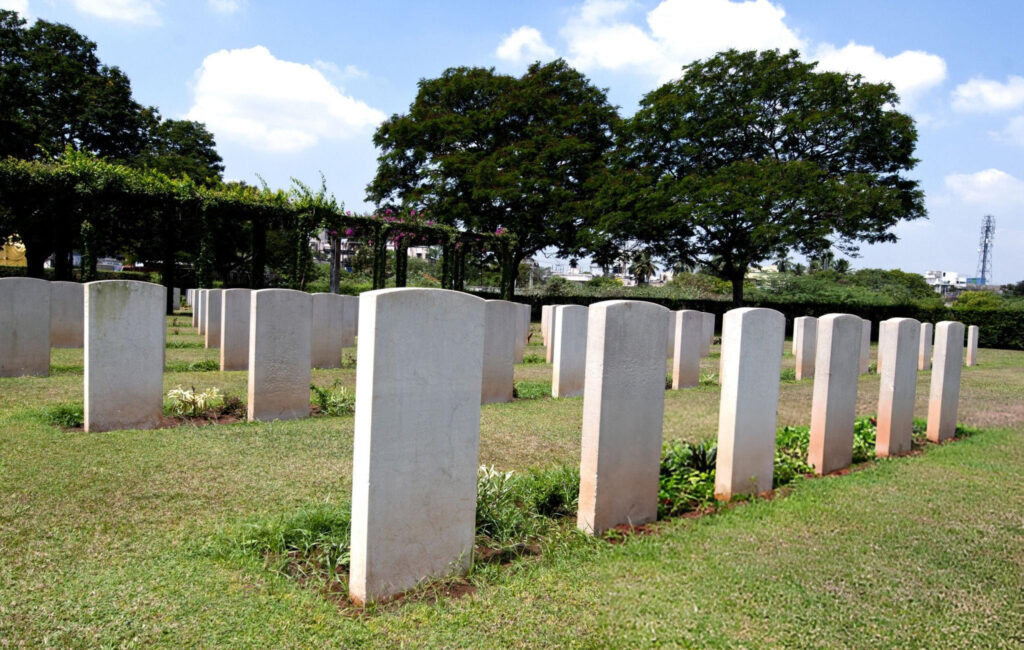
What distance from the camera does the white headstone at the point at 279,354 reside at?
20.2 feet

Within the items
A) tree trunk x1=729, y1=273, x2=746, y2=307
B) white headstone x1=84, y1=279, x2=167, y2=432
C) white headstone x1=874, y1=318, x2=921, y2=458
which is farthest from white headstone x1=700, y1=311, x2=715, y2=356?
white headstone x1=84, y1=279, x2=167, y2=432

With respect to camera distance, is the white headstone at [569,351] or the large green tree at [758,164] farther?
the large green tree at [758,164]

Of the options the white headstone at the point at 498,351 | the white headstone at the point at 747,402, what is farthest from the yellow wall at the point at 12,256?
the white headstone at the point at 747,402

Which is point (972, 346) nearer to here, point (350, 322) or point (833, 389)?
point (833, 389)

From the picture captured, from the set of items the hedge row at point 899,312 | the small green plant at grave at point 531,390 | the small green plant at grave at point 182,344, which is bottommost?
the small green plant at grave at point 531,390

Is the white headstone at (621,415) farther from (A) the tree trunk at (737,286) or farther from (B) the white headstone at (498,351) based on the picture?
(A) the tree trunk at (737,286)

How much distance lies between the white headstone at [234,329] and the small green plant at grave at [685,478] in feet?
22.7

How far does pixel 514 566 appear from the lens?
312cm

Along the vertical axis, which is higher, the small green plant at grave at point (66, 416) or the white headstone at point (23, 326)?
the white headstone at point (23, 326)

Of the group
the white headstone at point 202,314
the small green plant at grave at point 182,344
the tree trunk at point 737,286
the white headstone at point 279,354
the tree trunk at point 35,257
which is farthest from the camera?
the tree trunk at point 737,286

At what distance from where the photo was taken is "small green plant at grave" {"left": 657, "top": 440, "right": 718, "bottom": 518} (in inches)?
168

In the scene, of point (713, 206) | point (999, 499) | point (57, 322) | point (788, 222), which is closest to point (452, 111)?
point (713, 206)

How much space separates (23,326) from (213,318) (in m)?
4.36

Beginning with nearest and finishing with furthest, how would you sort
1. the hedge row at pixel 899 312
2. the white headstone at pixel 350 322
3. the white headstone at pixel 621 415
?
the white headstone at pixel 621 415
the white headstone at pixel 350 322
the hedge row at pixel 899 312
